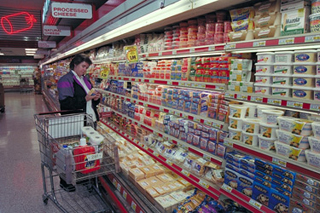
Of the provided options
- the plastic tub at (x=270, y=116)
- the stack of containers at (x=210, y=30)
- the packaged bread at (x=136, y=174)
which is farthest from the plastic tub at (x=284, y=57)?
the packaged bread at (x=136, y=174)

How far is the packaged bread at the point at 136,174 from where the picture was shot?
2.84m

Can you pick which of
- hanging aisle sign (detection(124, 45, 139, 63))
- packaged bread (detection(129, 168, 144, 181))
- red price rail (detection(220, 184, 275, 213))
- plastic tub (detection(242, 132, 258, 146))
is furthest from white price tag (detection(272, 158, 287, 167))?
hanging aisle sign (detection(124, 45, 139, 63))

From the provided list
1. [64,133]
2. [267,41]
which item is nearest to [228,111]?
[267,41]

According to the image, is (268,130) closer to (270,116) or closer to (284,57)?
(270,116)

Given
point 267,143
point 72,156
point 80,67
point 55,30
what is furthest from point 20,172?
point 55,30

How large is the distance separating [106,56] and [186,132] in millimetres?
3204

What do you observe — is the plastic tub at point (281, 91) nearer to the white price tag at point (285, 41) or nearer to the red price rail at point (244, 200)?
the white price tag at point (285, 41)

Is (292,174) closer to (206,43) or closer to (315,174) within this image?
(315,174)

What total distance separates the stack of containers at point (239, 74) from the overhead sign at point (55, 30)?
6.84 m

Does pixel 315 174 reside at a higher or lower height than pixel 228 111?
lower

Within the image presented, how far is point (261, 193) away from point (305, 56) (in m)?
0.97

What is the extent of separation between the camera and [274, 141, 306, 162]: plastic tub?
151cm

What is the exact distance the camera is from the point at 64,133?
2762 millimetres

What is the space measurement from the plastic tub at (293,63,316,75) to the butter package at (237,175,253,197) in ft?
2.80
